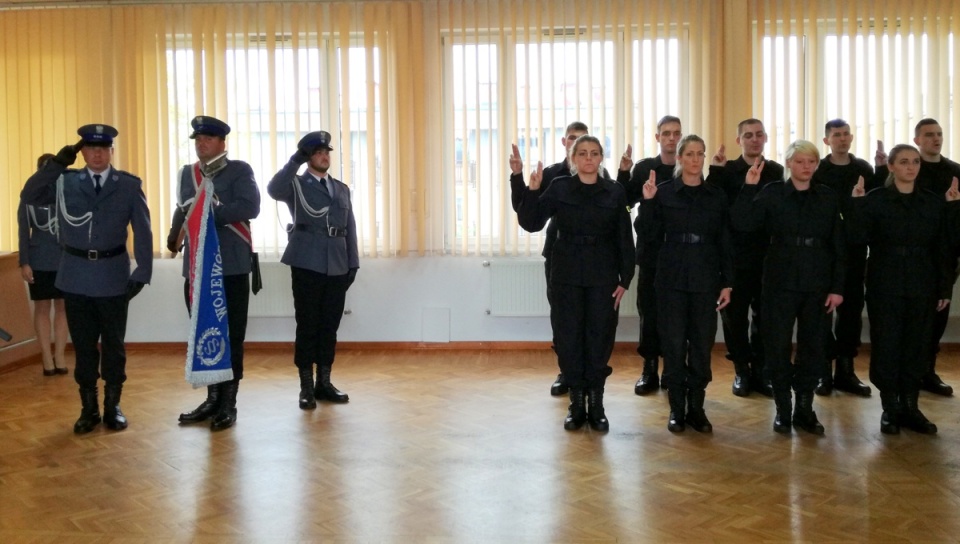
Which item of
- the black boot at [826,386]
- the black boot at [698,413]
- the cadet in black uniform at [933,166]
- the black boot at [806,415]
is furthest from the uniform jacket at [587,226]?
the cadet in black uniform at [933,166]

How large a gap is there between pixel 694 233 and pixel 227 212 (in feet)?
7.74

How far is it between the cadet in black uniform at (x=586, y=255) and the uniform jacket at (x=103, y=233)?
197 centimetres

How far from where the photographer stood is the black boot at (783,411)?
4.74m

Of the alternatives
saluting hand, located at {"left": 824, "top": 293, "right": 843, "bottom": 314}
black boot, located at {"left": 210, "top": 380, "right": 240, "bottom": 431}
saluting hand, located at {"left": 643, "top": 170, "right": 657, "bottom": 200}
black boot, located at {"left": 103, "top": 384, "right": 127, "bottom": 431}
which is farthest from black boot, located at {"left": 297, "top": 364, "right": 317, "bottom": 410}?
saluting hand, located at {"left": 824, "top": 293, "right": 843, "bottom": 314}

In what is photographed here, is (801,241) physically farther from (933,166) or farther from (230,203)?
(230,203)

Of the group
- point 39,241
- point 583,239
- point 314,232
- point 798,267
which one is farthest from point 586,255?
point 39,241

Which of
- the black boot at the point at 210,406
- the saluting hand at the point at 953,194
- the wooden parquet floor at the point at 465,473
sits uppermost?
the saluting hand at the point at 953,194

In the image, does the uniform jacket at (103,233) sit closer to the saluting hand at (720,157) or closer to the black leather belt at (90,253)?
the black leather belt at (90,253)

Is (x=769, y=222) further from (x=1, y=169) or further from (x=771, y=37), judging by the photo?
(x=1, y=169)

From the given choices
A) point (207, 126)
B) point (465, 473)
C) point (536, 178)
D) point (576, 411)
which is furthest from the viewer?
point (576, 411)

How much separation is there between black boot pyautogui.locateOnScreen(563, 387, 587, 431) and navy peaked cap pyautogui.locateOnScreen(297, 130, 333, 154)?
6.27ft

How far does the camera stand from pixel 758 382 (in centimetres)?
571

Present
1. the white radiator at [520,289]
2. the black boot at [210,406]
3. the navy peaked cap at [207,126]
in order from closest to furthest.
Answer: the navy peaked cap at [207,126] → the black boot at [210,406] → the white radiator at [520,289]

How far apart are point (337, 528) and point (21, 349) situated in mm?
4744
